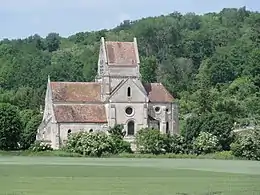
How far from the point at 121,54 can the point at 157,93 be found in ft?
20.1

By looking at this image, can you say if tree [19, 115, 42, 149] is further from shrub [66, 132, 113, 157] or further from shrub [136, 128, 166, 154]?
shrub [136, 128, 166, 154]

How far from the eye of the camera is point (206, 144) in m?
81.0

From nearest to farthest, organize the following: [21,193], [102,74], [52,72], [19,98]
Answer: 1. [21,193]
2. [102,74]
3. [19,98]
4. [52,72]

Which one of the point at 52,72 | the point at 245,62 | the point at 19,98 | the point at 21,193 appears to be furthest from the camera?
the point at 52,72

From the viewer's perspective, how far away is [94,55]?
173 metres

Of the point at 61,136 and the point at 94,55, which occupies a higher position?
the point at 94,55

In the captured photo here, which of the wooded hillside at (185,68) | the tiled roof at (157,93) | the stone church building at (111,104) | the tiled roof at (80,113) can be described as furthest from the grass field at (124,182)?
the wooded hillside at (185,68)

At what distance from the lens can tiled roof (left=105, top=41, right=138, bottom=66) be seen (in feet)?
304

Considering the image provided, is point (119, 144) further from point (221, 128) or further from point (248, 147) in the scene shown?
point (248, 147)

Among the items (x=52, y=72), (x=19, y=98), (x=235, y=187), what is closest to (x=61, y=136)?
(x=19, y=98)

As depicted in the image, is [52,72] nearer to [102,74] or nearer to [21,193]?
[102,74]

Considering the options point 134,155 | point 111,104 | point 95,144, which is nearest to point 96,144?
point 95,144

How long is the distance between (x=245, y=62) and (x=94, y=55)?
126 ft

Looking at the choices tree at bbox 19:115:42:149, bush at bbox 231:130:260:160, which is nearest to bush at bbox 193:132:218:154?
bush at bbox 231:130:260:160
